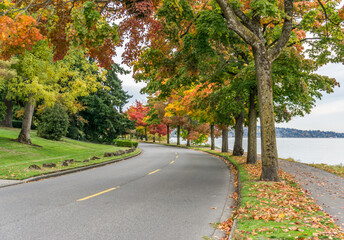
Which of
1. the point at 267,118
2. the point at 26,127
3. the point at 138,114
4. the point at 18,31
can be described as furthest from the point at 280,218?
the point at 138,114

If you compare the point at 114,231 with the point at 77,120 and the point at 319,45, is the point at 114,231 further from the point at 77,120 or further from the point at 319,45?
the point at 77,120

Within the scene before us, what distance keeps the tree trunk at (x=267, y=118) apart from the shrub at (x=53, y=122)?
25.7 m

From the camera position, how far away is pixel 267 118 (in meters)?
9.62

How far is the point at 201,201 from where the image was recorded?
7.40m

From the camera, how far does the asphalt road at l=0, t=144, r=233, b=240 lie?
4.83 meters

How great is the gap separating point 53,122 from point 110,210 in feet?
87.8

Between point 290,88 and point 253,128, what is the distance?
10.4 feet

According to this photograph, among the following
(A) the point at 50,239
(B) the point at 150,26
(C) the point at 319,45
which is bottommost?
(A) the point at 50,239

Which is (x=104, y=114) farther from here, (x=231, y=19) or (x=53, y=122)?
(x=231, y=19)

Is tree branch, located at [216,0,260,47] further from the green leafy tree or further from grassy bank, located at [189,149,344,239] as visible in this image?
the green leafy tree

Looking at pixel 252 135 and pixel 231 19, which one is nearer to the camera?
pixel 231 19

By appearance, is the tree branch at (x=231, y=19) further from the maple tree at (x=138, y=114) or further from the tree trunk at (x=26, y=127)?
the maple tree at (x=138, y=114)

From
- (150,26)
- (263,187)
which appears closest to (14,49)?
(150,26)

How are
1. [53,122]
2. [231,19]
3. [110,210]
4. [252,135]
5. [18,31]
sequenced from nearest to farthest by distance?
1. [110,210]
2. [18,31]
3. [231,19]
4. [252,135]
5. [53,122]
